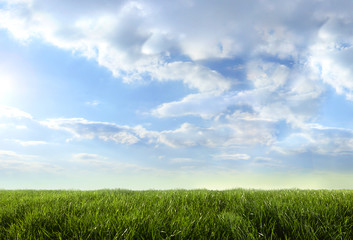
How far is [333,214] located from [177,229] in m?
2.49

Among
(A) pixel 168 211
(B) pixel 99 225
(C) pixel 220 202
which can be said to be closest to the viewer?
(B) pixel 99 225

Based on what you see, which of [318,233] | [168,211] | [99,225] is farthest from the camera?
[168,211]

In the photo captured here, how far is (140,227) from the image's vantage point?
3482mm

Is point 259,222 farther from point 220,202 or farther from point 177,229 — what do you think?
point 220,202

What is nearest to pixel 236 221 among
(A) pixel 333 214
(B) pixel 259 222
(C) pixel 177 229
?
(B) pixel 259 222

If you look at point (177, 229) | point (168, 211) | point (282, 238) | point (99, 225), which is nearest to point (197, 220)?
point (177, 229)

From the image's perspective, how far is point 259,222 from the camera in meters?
3.74

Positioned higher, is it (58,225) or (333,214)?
(333,214)

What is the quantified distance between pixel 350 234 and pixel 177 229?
228 cm

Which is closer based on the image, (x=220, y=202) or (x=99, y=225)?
(x=99, y=225)

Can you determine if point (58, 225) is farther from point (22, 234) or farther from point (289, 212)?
point (289, 212)

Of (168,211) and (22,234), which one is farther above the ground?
(168,211)

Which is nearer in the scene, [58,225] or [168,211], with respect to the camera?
[58,225]

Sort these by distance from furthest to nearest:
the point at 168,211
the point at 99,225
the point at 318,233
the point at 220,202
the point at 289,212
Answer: the point at 220,202 < the point at 168,211 < the point at 289,212 < the point at 99,225 < the point at 318,233
